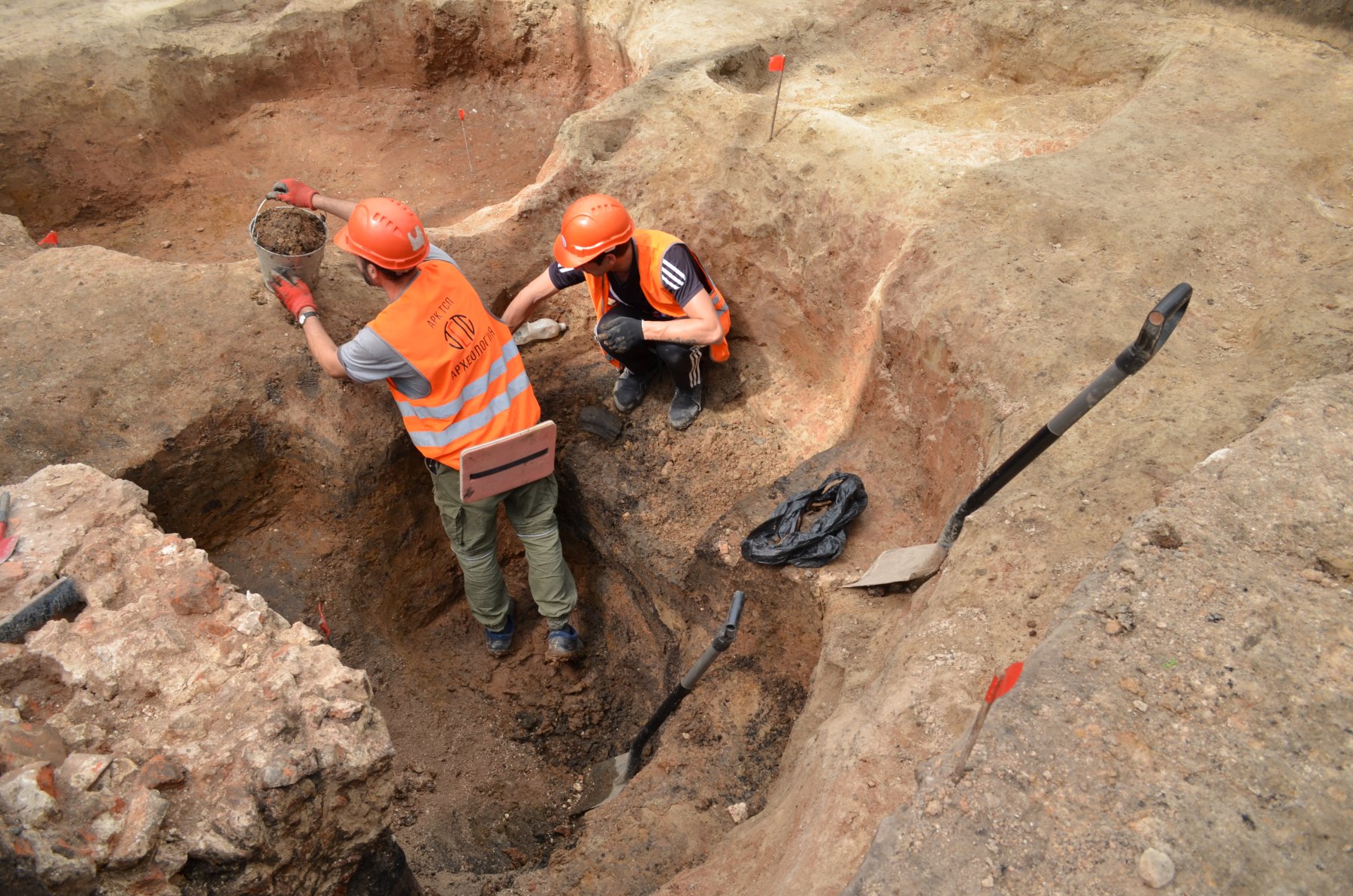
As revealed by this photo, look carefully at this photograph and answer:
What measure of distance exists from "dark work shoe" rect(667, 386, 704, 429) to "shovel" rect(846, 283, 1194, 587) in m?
1.43

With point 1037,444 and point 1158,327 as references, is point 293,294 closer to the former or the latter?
point 1037,444

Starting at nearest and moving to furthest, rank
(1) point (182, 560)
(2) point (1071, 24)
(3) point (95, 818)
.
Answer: (3) point (95, 818), (1) point (182, 560), (2) point (1071, 24)

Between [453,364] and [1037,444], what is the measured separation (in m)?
2.28

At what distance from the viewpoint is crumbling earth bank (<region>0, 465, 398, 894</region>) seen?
1.99m

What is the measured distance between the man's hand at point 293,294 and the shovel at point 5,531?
134cm

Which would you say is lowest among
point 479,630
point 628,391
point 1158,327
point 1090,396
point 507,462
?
point 479,630

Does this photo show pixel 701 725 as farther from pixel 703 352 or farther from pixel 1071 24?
pixel 1071 24

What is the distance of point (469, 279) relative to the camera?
4.70m

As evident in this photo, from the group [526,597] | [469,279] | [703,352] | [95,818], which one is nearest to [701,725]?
[526,597]

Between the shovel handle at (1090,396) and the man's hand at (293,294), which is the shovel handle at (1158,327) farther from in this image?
the man's hand at (293,294)

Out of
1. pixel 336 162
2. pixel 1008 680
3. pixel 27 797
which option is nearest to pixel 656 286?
pixel 1008 680

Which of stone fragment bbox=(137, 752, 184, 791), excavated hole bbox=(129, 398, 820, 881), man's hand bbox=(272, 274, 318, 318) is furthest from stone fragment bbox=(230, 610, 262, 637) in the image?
man's hand bbox=(272, 274, 318, 318)

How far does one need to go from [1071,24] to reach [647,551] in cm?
424

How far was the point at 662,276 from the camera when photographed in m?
3.99
